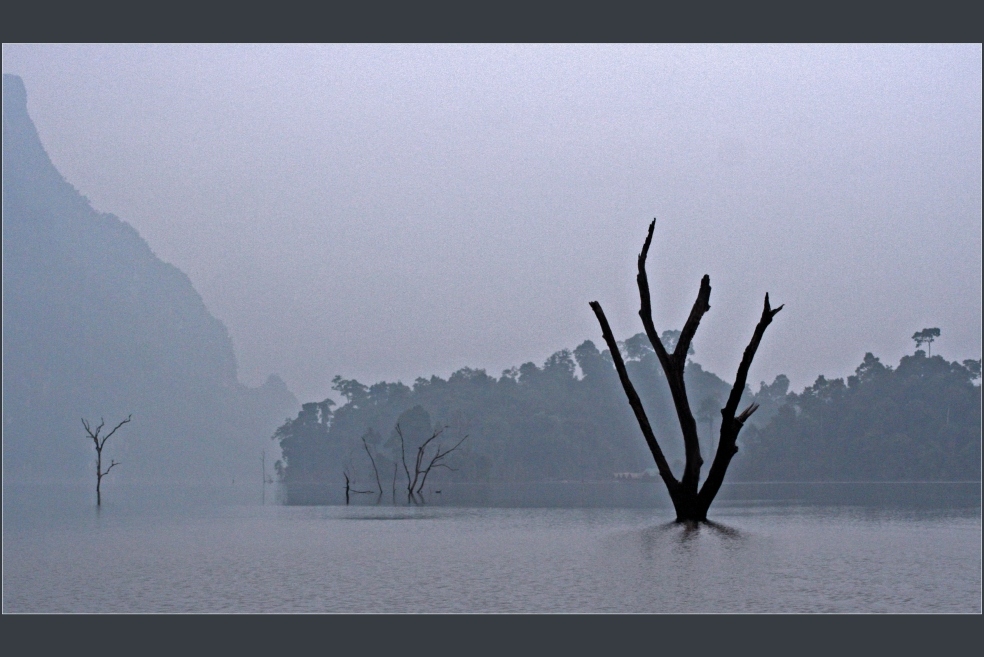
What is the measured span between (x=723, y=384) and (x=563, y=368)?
86.7ft

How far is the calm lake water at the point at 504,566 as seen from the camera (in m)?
16.4

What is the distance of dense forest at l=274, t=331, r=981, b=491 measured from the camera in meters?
120

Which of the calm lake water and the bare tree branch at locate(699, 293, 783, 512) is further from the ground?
the bare tree branch at locate(699, 293, 783, 512)

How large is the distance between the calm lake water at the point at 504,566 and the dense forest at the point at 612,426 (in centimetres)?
5784

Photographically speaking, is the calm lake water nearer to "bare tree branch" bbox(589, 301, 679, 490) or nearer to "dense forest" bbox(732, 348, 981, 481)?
"bare tree branch" bbox(589, 301, 679, 490)

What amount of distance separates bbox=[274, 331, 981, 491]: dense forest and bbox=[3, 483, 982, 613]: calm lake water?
190 feet

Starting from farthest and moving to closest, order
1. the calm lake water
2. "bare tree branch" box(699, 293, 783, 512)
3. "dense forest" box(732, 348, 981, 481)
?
1. "dense forest" box(732, 348, 981, 481)
2. "bare tree branch" box(699, 293, 783, 512)
3. the calm lake water

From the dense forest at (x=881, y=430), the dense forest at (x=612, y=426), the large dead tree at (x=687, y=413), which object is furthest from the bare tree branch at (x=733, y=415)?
the dense forest at (x=881, y=430)

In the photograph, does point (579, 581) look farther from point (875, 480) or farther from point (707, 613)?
point (875, 480)

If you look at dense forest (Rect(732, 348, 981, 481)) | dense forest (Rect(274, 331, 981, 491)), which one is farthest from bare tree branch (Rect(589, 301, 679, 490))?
dense forest (Rect(732, 348, 981, 481))

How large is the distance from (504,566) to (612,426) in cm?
13795

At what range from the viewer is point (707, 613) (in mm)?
15062

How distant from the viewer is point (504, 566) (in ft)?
70.1

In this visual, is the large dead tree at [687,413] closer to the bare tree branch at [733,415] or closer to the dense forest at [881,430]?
the bare tree branch at [733,415]
